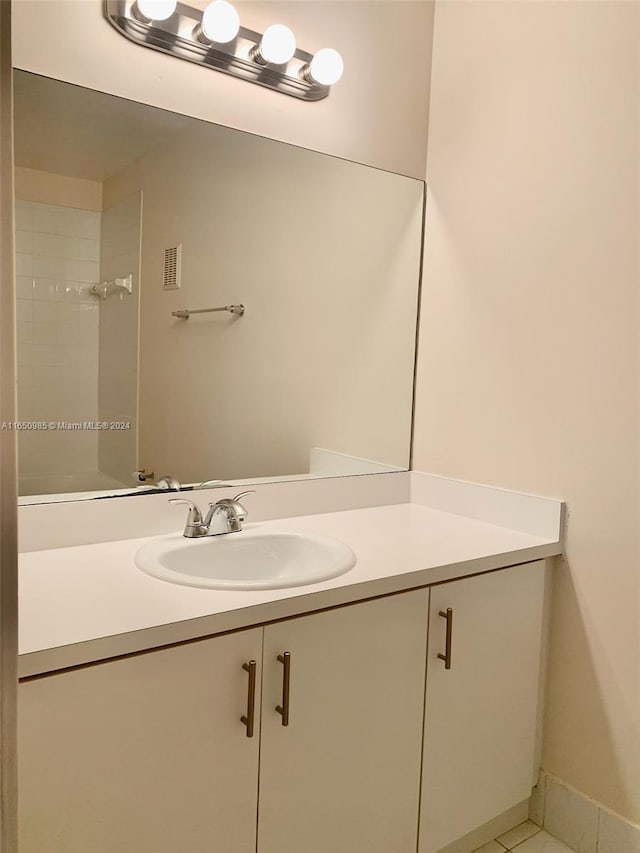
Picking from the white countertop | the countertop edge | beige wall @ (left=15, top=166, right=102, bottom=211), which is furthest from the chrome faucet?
beige wall @ (left=15, top=166, right=102, bottom=211)

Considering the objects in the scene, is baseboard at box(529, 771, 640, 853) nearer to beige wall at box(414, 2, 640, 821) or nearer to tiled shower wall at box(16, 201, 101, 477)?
beige wall at box(414, 2, 640, 821)

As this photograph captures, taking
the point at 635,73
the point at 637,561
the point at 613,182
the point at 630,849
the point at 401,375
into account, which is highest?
the point at 635,73

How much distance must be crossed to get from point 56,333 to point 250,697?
0.87 meters

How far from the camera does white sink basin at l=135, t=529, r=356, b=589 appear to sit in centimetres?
139

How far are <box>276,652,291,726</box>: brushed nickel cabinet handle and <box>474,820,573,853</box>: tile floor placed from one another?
2.70 ft

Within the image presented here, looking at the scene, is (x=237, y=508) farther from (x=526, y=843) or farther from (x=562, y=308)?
(x=526, y=843)

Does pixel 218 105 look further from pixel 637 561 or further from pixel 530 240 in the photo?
pixel 637 561

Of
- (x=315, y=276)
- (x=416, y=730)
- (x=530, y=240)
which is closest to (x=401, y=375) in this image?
(x=315, y=276)

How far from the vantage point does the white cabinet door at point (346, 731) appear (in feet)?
3.83

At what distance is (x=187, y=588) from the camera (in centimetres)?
117

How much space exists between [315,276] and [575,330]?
2.45 ft

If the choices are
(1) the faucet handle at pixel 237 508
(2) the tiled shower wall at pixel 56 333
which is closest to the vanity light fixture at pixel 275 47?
(2) the tiled shower wall at pixel 56 333

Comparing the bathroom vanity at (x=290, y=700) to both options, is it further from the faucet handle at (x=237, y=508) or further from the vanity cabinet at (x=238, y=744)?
the faucet handle at (x=237, y=508)

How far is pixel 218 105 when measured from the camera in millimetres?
1596
